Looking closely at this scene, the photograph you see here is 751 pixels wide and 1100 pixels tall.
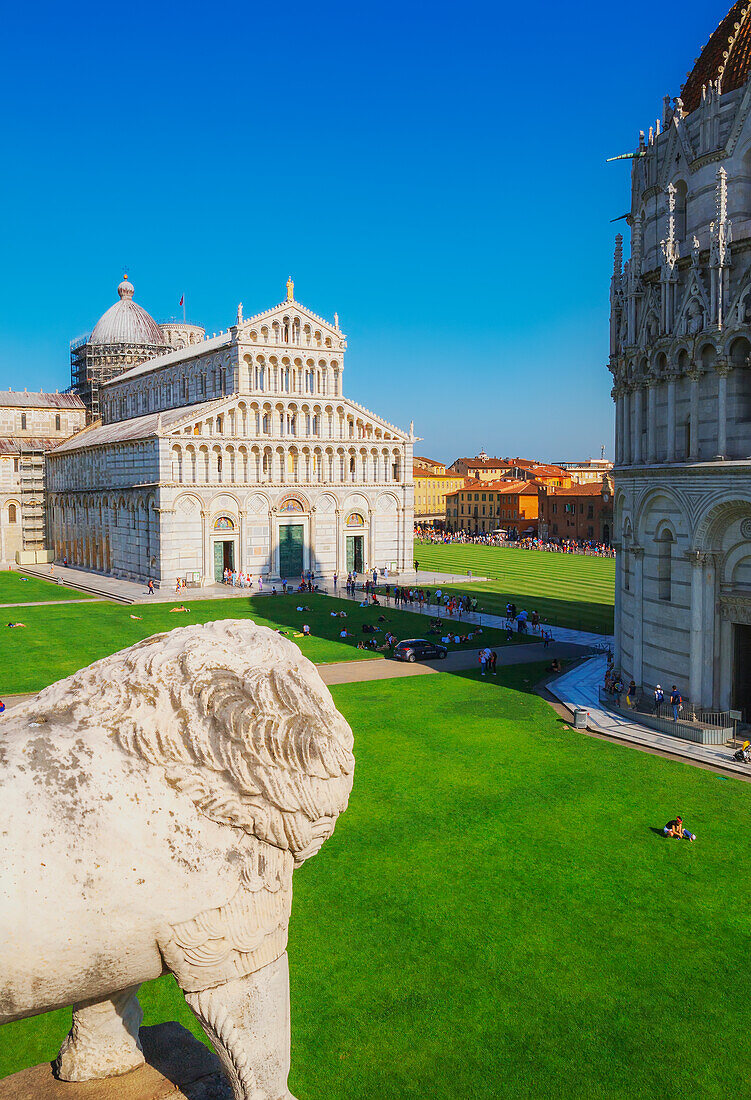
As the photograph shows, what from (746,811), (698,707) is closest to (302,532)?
(698,707)

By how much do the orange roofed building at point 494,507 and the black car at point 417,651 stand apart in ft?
282

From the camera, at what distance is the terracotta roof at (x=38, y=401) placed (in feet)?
295

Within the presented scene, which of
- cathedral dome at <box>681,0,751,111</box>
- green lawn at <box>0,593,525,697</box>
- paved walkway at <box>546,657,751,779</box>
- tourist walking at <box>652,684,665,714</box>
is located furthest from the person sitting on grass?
cathedral dome at <box>681,0,751,111</box>

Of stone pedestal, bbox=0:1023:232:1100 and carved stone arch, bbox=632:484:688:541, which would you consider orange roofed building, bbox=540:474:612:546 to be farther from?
stone pedestal, bbox=0:1023:232:1100

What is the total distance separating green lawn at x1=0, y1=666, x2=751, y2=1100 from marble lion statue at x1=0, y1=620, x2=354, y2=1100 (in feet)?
19.1

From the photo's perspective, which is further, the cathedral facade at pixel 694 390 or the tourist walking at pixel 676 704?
the tourist walking at pixel 676 704

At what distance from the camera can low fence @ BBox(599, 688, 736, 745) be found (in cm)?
2545

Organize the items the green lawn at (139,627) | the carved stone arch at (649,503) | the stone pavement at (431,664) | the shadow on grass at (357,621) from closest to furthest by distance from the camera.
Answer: the carved stone arch at (649,503)
the stone pavement at (431,664)
the green lawn at (139,627)
the shadow on grass at (357,621)

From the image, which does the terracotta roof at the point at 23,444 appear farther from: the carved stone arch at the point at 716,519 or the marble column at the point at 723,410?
the marble column at the point at 723,410

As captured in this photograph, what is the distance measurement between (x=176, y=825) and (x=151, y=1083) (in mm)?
3576

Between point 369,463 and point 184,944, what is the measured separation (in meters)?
63.2

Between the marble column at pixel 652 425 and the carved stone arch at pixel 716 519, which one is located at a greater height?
the marble column at pixel 652 425

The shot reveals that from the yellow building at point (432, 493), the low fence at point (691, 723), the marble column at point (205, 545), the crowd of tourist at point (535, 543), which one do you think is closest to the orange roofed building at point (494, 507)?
the crowd of tourist at point (535, 543)

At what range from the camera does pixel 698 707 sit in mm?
26375
